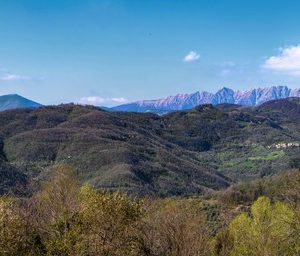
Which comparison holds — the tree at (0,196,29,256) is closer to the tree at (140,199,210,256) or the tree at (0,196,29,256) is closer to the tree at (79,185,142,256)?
the tree at (79,185,142,256)

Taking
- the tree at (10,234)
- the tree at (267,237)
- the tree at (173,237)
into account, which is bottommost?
the tree at (267,237)

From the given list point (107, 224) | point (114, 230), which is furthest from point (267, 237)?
point (107, 224)

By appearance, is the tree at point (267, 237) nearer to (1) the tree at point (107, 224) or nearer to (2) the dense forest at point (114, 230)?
(2) the dense forest at point (114, 230)

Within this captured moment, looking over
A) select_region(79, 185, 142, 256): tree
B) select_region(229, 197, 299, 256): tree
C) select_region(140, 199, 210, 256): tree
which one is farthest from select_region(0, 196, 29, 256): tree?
select_region(229, 197, 299, 256): tree

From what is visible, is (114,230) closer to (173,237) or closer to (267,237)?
(173,237)

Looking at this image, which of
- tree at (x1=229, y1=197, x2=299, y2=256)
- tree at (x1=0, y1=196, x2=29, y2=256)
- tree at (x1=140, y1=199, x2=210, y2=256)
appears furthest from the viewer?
tree at (x1=229, y1=197, x2=299, y2=256)

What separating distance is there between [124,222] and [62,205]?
50.1ft

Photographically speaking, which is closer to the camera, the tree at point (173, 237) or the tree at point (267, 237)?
the tree at point (173, 237)

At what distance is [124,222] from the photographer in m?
34.1

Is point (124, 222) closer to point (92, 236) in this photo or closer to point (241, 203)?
point (92, 236)

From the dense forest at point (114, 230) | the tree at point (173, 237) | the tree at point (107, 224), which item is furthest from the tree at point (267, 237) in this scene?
the tree at point (107, 224)

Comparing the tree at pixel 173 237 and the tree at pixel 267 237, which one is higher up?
the tree at pixel 173 237

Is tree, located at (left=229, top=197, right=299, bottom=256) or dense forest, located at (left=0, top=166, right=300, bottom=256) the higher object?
dense forest, located at (left=0, top=166, right=300, bottom=256)

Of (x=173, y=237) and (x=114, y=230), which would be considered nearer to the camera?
(x=114, y=230)
